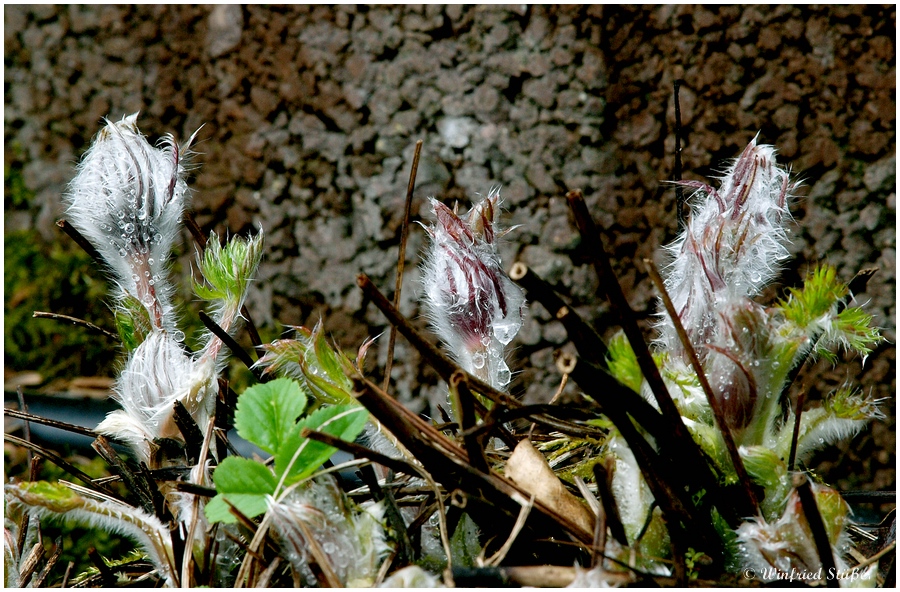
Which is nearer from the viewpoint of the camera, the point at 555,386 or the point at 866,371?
the point at 866,371

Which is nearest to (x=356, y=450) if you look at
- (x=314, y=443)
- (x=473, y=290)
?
(x=314, y=443)

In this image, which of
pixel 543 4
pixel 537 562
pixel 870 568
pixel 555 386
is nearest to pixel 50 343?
pixel 555 386

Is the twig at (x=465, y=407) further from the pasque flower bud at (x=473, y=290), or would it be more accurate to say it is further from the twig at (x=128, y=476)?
the twig at (x=128, y=476)

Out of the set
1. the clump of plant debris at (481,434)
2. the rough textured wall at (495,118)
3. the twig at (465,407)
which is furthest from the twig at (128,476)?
the rough textured wall at (495,118)

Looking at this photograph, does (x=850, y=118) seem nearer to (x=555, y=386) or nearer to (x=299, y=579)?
(x=555, y=386)

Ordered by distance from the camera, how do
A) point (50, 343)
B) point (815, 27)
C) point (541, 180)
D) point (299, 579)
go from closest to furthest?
1. point (299, 579)
2. point (815, 27)
3. point (541, 180)
4. point (50, 343)

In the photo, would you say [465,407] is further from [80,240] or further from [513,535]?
[80,240]
